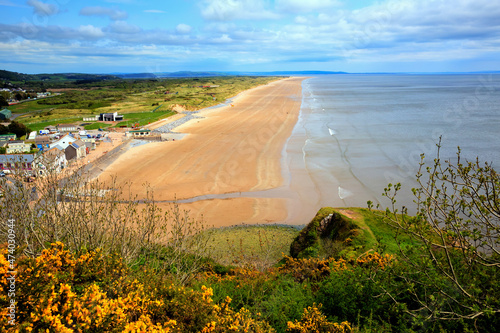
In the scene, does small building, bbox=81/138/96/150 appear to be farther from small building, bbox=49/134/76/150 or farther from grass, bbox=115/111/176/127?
grass, bbox=115/111/176/127

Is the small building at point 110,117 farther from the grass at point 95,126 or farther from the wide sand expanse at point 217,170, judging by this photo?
the wide sand expanse at point 217,170

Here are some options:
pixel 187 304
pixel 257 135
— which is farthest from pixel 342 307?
pixel 257 135

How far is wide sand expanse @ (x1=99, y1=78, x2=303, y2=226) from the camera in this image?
26.7 m

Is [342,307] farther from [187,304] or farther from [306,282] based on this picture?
[187,304]

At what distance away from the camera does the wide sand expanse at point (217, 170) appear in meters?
26.7

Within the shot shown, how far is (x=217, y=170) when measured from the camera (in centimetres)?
3603

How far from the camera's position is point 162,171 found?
3597 centimetres

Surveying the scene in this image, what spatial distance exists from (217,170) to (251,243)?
16.3m

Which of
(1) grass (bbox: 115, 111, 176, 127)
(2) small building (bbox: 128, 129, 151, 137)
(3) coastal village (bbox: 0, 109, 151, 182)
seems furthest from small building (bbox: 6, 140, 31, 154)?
(1) grass (bbox: 115, 111, 176, 127)

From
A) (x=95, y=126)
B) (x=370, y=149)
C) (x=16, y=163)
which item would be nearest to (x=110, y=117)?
(x=95, y=126)

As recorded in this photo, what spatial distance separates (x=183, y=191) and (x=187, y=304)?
22784 millimetres

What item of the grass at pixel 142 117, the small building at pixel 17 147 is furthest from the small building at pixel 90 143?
the grass at pixel 142 117

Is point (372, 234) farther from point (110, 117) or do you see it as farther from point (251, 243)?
point (110, 117)

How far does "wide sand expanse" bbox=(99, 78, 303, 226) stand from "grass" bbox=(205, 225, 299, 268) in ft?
5.17
